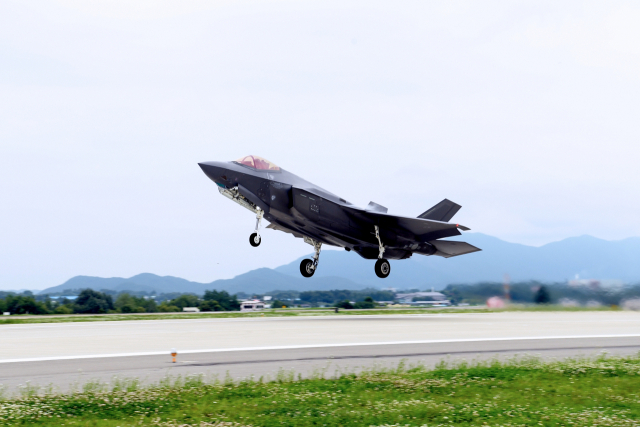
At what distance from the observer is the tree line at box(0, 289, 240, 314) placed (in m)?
46.8

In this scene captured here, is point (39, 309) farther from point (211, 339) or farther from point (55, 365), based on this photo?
point (55, 365)

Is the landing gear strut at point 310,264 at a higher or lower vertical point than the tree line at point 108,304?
higher

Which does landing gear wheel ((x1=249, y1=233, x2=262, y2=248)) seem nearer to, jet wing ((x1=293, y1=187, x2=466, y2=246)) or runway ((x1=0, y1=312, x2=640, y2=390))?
jet wing ((x1=293, y1=187, x2=466, y2=246))

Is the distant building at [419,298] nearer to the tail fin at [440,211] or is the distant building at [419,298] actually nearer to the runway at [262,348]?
the tail fin at [440,211]

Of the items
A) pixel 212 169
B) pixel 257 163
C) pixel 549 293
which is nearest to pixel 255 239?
pixel 257 163

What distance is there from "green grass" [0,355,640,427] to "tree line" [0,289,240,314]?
40.5 m

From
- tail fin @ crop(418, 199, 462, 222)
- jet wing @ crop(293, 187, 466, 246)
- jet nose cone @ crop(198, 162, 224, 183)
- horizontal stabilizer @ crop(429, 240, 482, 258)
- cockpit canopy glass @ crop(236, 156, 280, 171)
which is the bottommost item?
horizontal stabilizer @ crop(429, 240, 482, 258)

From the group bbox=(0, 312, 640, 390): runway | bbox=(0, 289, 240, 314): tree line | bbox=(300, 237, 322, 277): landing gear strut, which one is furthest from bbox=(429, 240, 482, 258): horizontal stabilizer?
bbox=(0, 289, 240, 314): tree line

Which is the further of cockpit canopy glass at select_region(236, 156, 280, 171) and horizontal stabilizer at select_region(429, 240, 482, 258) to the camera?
horizontal stabilizer at select_region(429, 240, 482, 258)

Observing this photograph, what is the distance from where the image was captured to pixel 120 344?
642 inches

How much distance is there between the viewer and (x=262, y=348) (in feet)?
49.9

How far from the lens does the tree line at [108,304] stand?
1844 inches

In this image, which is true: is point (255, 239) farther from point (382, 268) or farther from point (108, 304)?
point (108, 304)

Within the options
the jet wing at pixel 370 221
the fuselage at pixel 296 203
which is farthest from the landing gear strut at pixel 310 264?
the jet wing at pixel 370 221
